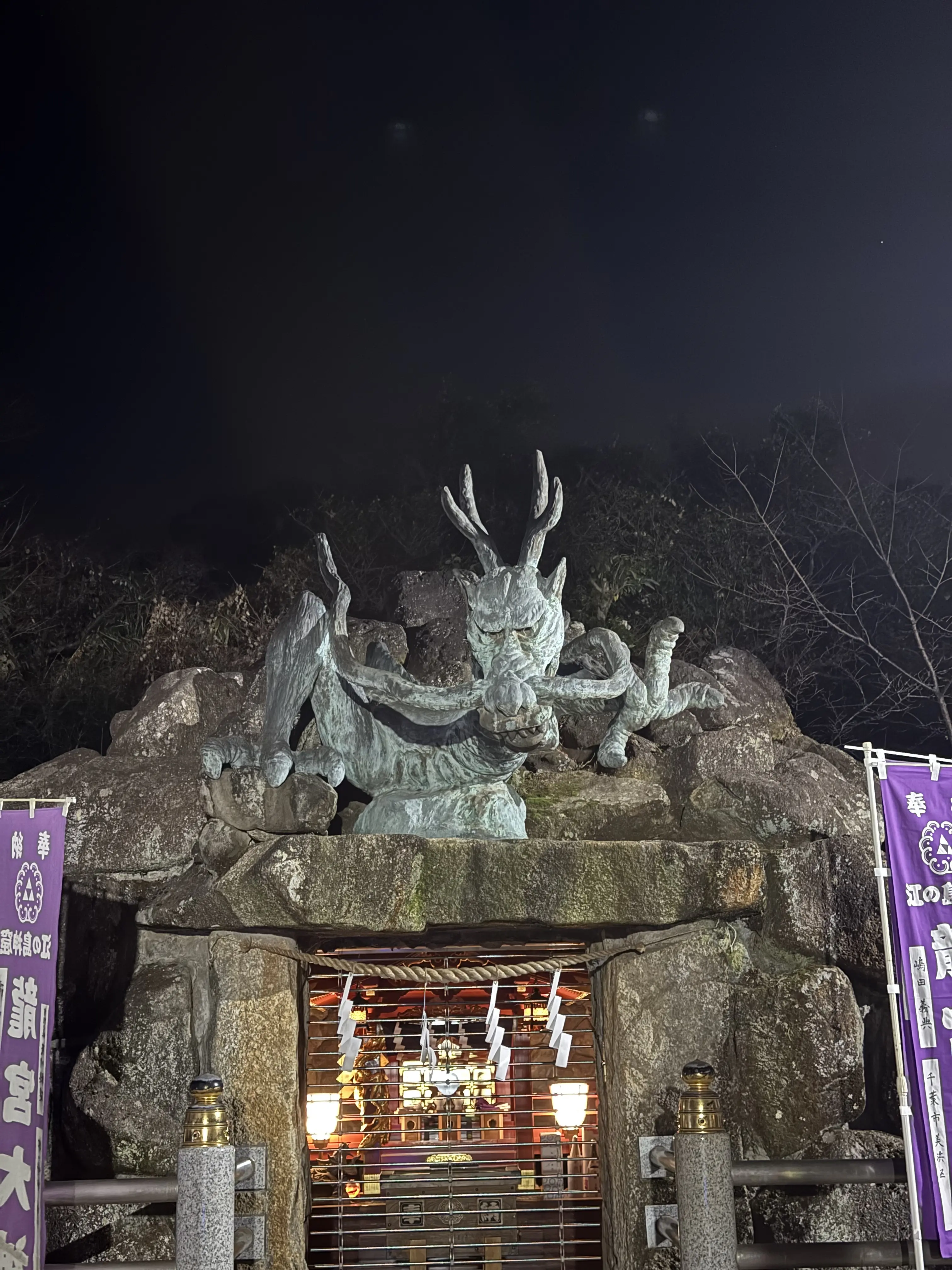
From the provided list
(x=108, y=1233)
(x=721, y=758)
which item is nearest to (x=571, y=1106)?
(x=721, y=758)

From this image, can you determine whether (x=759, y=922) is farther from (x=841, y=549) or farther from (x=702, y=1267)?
(x=841, y=549)

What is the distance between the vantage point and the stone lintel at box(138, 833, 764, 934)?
5.96 m

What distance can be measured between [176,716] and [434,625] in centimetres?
205

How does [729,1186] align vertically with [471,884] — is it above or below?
below

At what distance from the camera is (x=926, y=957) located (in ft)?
18.5

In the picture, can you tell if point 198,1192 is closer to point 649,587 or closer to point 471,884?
point 471,884

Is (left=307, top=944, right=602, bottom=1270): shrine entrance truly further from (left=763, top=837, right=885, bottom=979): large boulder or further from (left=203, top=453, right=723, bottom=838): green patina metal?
(left=763, top=837, right=885, bottom=979): large boulder

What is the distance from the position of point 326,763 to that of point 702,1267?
3515 millimetres

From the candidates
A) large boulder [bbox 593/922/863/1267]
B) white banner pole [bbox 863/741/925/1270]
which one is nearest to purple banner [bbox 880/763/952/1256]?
white banner pole [bbox 863/741/925/1270]

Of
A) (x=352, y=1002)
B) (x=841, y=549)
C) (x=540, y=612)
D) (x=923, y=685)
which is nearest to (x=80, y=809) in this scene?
(x=352, y=1002)

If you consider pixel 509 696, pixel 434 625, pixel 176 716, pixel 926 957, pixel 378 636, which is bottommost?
pixel 926 957

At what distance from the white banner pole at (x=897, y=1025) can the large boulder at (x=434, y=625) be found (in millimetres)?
3065

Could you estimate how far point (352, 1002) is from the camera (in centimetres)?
705

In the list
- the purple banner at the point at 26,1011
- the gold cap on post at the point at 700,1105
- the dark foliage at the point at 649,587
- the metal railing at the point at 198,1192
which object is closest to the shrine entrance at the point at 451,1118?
the gold cap on post at the point at 700,1105
